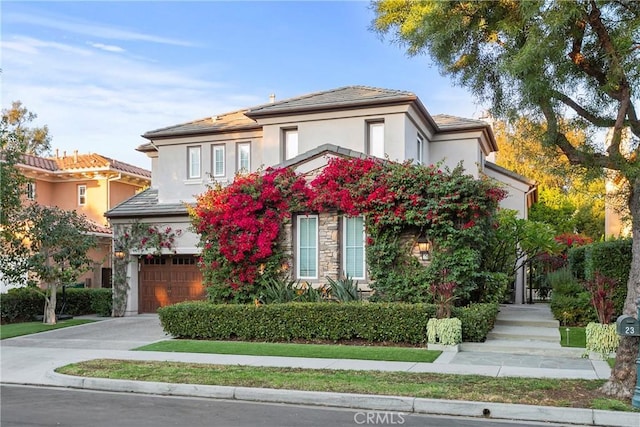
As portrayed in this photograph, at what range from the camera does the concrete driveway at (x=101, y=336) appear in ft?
49.5

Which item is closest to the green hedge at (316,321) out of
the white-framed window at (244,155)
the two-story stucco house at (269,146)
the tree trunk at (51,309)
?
the two-story stucco house at (269,146)

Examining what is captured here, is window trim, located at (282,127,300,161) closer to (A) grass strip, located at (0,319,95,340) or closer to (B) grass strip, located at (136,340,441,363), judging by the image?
(B) grass strip, located at (136,340,441,363)

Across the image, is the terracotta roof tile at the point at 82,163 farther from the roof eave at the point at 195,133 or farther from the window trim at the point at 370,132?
the window trim at the point at 370,132

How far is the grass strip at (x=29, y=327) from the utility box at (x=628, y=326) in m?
15.4

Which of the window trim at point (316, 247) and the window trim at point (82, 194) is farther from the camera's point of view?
the window trim at point (82, 194)

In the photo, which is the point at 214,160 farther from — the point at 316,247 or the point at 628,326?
the point at 628,326

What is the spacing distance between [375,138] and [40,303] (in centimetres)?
1344

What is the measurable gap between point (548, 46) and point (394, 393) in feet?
20.4

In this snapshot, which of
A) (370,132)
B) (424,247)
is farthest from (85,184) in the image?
(424,247)

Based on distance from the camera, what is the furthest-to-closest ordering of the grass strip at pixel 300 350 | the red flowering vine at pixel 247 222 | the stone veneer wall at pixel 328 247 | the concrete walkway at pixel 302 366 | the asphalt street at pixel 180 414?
1. the stone veneer wall at pixel 328 247
2. the red flowering vine at pixel 247 222
3. the grass strip at pixel 300 350
4. the concrete walkway at pixel 302 366
5. the asphalt street at pixel 180 414

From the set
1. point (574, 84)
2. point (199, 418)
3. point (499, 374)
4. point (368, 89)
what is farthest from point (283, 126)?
point (199, 418)

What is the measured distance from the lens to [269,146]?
67.9 feet

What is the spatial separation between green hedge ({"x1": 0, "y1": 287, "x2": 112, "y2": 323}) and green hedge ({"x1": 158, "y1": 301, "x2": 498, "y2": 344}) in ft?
25.5

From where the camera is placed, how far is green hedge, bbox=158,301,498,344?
536 inches
